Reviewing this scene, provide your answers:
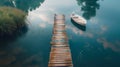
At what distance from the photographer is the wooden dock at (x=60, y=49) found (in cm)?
2640

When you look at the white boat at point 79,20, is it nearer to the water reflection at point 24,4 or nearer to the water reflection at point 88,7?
the water reflection at point 88,7

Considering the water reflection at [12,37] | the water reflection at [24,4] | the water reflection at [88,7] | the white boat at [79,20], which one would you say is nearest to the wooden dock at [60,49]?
the white boat at [79,20]

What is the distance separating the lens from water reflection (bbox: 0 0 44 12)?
4909cm

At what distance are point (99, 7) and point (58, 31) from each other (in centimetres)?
1668

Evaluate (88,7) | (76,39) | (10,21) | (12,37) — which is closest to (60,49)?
(76,39)

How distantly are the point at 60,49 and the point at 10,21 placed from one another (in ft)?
31.6

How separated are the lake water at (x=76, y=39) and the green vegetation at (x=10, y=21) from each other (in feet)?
4.36

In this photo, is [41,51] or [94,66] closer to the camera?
[94,66]

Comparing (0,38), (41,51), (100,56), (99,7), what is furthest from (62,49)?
(99,7)

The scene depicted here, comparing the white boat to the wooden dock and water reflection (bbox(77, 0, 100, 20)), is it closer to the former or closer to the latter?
the wooden dock

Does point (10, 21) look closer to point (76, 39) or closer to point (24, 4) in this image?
point (76, 39)

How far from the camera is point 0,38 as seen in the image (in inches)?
1292

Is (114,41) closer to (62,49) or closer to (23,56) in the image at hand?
(62,49)

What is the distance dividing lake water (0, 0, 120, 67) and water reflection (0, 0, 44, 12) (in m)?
0.23
